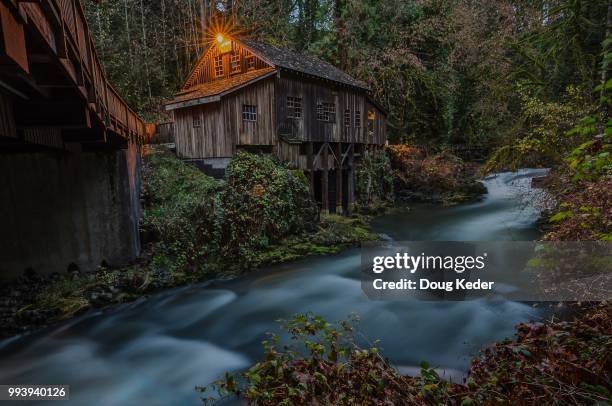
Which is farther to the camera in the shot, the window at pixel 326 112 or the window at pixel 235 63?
the window at pixel 326 112

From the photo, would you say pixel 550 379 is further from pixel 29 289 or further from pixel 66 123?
pixel 29 289

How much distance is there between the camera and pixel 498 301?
931 cm

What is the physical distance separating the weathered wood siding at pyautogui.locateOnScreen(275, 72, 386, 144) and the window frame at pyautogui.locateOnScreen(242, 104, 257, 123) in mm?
1137

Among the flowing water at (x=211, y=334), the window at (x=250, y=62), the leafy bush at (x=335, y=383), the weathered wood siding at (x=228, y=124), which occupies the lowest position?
the flowing water at (x=211, y=334)

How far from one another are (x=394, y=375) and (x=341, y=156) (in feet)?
56.3

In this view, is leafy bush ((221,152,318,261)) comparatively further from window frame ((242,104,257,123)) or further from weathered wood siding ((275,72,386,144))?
weathered wood siding ((275,72,386,144))

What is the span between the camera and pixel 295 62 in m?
18.9

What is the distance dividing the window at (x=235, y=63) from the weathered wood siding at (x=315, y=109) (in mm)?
2716

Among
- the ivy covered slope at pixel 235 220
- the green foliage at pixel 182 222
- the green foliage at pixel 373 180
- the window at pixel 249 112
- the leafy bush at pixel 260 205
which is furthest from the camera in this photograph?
the green foliage at pixel 373 180

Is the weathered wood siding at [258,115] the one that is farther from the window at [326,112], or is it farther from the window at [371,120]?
the window at [371,120]

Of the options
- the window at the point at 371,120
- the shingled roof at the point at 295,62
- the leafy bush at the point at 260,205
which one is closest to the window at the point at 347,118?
the shingled roof at the point at 295,62

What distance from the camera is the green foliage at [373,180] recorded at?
75.6 ft

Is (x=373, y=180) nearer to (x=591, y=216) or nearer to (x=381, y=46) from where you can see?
(x=381, y=46)

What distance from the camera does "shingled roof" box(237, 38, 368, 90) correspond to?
57.1 feet
